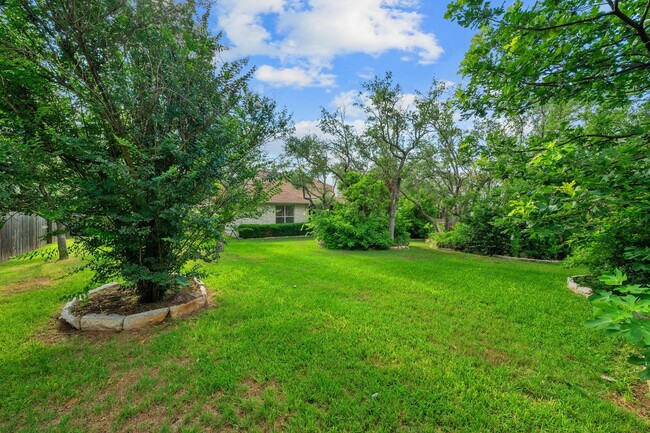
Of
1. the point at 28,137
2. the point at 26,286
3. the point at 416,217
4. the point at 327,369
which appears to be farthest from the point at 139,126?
the point at 416,217

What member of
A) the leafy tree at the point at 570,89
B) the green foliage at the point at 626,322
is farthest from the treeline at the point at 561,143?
the green foliage at the point at 626,322

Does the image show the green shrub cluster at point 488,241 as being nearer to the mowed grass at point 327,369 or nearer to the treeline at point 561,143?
Answer: the treeline at point 561,143

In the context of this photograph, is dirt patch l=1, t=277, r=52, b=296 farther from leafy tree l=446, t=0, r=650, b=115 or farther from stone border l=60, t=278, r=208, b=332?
leafy tree l=446, t=0, r=650, b=115

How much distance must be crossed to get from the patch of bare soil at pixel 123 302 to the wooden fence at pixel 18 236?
547 centimetres

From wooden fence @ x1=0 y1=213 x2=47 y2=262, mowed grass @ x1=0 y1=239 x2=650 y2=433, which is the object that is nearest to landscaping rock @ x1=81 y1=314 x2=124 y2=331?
mowed grass @ x1=0 y1=239 x2=650 y2=433

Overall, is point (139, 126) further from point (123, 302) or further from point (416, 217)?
point (416, 217)

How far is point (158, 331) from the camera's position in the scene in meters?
3.49

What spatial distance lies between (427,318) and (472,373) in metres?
1.27

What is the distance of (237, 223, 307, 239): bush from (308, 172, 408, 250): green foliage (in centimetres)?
395

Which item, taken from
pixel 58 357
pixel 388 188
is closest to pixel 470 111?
pixel 58 357

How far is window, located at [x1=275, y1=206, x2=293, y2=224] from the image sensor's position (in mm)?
20308

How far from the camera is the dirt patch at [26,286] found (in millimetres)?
5031

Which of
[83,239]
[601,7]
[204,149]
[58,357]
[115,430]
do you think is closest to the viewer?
[115,430]

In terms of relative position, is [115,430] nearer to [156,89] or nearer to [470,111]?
[156,89]
